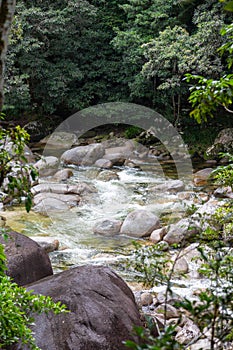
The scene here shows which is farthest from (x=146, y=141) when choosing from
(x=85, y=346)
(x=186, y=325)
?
(x=85, y=346)

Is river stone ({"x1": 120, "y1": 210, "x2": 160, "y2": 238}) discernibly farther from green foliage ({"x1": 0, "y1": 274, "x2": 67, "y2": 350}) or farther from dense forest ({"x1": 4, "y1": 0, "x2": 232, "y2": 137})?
dense forest ({"x1": 4, "y1": 0, "x2": 232, "y2": 137})

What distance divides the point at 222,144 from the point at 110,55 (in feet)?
21.5

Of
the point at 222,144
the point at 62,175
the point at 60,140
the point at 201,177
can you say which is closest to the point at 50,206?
the point at 62,175

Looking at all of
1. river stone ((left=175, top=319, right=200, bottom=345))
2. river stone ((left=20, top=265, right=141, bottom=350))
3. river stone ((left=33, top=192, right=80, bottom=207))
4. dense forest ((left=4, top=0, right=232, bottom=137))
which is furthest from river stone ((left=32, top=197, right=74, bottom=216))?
dense forest ((left=4, top=0, right=232, bottom=137))

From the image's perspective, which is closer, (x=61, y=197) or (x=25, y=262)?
(x=25, y=262)

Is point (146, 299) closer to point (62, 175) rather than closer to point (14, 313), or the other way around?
point (14, 313)

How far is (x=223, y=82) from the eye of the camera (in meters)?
2.16

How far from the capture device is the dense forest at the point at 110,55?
1355cm

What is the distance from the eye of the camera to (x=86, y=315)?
3338mm

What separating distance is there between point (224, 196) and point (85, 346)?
718cm

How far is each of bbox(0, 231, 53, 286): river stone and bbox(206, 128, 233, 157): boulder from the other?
1000cm

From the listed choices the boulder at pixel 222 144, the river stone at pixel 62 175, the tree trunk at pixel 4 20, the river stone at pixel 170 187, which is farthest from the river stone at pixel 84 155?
the tree trunk at pixel 4 20

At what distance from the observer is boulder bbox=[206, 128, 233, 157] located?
543 inches

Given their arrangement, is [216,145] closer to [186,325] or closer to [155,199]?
[155,199]
